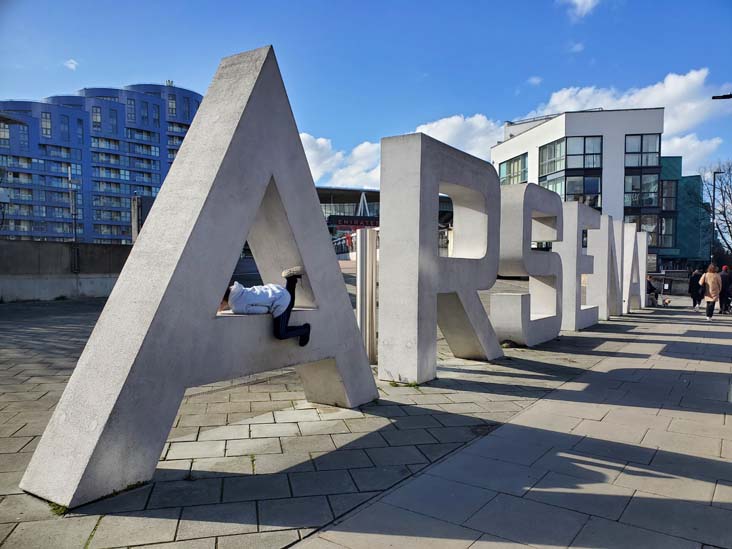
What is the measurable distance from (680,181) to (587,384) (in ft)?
165

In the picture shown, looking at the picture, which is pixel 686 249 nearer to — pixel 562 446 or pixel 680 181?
pixel 680 181

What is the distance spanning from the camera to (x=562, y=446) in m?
4.93

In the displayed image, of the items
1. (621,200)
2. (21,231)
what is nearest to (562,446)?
(621,200)

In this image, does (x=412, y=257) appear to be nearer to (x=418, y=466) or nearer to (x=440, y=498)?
(x=418, y=466)

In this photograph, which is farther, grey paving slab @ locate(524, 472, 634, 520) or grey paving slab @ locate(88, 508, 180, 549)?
grey paving slab @ locate(524, 472, 634, 520)

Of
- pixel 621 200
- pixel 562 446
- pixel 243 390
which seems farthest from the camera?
pixel 621 200

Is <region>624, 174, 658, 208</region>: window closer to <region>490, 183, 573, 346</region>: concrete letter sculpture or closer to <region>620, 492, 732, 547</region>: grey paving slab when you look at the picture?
<region>490, 183, 573, 346</region>: concrete letter sculpture

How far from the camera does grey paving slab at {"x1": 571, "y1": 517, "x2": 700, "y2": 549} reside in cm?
307

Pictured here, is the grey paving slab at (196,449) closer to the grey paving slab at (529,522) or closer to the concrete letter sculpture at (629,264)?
the grey paving slab at (529,522)

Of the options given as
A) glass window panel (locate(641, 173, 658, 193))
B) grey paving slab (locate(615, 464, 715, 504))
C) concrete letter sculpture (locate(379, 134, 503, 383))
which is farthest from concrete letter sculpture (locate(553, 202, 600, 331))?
glass window panel (locate(641, 173, 658, 193))

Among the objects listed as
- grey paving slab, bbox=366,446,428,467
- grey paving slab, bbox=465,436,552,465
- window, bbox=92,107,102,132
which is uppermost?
window, bbox=92,107,102,132

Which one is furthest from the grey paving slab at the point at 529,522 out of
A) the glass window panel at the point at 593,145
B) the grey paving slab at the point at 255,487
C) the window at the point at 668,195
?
the window at the point at 668,195

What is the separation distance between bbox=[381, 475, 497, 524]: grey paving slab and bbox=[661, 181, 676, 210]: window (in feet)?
152

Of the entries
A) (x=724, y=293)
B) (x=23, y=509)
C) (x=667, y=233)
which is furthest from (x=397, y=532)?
(x=667, y=233)
